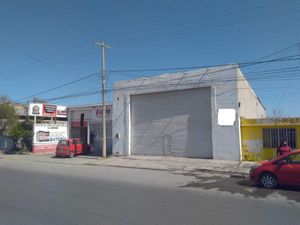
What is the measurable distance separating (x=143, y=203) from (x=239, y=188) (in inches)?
188

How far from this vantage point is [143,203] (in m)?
9.46

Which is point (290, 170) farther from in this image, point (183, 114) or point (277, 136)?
point (183, 114)

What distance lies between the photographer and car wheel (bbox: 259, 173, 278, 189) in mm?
12367

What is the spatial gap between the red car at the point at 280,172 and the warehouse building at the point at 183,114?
31.4 ft

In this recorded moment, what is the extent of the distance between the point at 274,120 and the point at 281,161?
9344mm

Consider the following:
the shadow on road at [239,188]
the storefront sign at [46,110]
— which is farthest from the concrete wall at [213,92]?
the storefront sign at [46,110]

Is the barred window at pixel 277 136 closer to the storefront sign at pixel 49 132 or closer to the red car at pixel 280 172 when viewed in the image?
the red car at pixel 280 172

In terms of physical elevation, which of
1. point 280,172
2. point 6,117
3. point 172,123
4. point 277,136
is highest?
point 6,117

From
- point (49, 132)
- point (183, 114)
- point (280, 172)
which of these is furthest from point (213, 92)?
point (49, 132)

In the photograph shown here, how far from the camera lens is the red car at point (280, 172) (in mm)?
11984

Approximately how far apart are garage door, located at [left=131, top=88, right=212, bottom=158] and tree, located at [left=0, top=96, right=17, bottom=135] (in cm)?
1619

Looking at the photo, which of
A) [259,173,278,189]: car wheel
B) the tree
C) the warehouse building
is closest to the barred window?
the warehouse building

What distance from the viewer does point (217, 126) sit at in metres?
23.0

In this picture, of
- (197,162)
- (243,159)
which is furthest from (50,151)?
(243,159)
